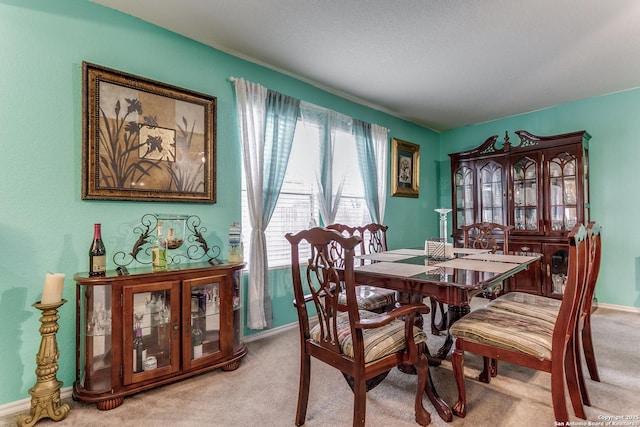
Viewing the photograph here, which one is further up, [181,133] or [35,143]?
[181,133]

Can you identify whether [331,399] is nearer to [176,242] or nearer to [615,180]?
[176,242]

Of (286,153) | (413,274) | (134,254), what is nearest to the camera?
(413,274)

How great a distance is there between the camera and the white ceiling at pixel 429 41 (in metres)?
2.12

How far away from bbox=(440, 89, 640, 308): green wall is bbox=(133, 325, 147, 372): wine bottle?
473 centimetres

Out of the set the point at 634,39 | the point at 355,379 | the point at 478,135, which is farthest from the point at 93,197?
the point at 478,135

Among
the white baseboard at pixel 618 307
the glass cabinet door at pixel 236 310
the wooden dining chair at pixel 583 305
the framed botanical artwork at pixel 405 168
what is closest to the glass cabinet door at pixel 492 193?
the framed botanical artwork at pixel 405 168

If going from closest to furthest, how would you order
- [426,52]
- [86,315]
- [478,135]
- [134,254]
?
[86,315] < [134,254] < [426,52] < [478,135]

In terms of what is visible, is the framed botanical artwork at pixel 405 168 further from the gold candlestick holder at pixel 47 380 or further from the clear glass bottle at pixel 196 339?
the gold candlestick holder at pixel 47 380

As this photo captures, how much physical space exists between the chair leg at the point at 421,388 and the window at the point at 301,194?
1.73 m

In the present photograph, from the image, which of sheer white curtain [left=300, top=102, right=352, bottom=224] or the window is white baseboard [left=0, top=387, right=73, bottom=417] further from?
sheer white curtain [left=300, top=102, right=352, bottom=224]

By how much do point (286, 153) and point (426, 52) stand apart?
150cm

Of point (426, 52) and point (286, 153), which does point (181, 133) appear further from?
point (426, 52)

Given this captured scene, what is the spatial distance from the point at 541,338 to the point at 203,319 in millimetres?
1980

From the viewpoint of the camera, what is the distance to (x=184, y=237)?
7.92 feet
